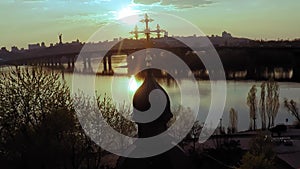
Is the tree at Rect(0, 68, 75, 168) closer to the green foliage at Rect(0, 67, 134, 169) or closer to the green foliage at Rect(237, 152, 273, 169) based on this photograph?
the green foliage at Rect(0, 67, 134, 169)

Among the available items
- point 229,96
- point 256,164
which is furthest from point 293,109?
point 256,164

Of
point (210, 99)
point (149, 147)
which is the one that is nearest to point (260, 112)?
point (210, 99)

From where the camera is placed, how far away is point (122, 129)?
12.9 metres

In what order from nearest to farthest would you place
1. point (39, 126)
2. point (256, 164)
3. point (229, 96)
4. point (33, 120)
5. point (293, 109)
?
point (256, 164), point (39, 126), point (33, 120), point (293, 109), point (229, 96)

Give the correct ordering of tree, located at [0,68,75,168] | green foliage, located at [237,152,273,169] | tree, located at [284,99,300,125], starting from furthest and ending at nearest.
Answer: tree, located at [284,99,300,125] < tree, located at [0,68,75,168] < green foliage, located at [237,152,273,169]

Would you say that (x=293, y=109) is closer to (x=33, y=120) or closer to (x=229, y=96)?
(x=229, y=96)

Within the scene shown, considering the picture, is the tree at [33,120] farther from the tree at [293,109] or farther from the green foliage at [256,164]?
the tree at [293,109]

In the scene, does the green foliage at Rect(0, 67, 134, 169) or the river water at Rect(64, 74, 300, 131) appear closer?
the green foliage at Rect(0, 67, 134, 169)

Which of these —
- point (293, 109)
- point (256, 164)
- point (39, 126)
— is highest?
point (39, 126)

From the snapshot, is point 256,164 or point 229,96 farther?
point 229,96

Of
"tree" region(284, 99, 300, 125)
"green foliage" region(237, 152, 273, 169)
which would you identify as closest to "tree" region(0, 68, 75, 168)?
"green foliage" region(237, 152, 273, 169)

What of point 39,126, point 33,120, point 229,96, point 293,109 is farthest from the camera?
point 229,96

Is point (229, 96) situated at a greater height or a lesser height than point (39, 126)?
lesser

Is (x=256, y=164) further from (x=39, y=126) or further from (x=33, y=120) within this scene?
(x=33, y=120)
